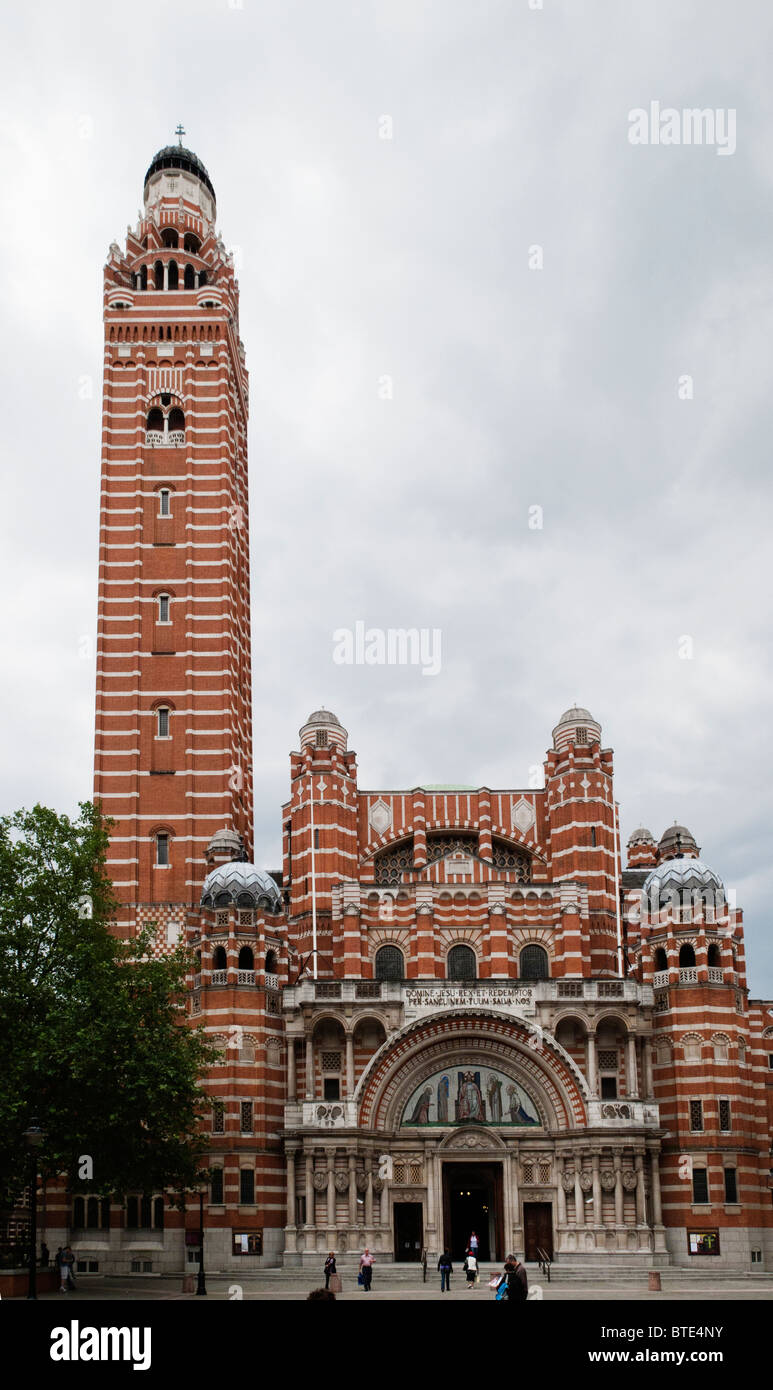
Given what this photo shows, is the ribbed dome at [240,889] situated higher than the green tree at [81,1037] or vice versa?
the ribbed dome at [240,889]

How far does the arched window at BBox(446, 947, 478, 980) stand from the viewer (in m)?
66.4

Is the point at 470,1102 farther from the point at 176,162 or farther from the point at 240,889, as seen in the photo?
the point at 176,162

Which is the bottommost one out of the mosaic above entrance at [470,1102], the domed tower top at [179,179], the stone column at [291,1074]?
the mosaic above entrance at [470,1102]

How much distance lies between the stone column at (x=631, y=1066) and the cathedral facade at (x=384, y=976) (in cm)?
13

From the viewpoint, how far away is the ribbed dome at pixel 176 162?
8606cm

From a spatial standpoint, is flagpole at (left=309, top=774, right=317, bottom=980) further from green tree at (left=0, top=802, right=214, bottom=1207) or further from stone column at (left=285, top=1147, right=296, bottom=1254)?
green tree at (left=0, top=802, right=214, bottom=1207)

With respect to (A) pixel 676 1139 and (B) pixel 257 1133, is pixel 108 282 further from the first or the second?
(A) pixel 676 1139

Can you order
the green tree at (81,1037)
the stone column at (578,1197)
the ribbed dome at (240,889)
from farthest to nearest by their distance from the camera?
the ribbed dome at (240,889)
the stone column at (578,1197)
the green tree at (81,1037)

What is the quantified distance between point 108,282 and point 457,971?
1766 inches

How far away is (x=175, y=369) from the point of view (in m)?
78.8

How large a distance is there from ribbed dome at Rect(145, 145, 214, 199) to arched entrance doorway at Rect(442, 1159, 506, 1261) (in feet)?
202

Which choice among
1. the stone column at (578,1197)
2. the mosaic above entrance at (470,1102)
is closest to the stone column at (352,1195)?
the mosaic above entrance at (470,1102)

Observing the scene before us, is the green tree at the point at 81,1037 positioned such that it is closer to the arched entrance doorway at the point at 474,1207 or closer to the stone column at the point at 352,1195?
the stone column at the point at 352,1195
